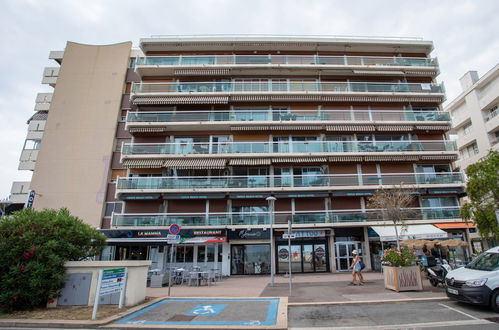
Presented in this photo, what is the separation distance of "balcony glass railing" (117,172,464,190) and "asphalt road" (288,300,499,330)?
1413 centimetres

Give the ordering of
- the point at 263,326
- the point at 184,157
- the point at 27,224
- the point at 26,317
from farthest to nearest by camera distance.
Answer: the point at 184,157 → the point at 27,224 → the point at 26,317 → the point at 263,326

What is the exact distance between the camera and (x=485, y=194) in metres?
13.6

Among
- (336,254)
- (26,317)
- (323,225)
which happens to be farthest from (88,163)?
(336,254)

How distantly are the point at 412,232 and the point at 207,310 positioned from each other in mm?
16399

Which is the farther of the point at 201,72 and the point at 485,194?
the point at 201,72

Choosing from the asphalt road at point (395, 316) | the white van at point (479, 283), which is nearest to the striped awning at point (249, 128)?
the asphalt road at point (395, 316)

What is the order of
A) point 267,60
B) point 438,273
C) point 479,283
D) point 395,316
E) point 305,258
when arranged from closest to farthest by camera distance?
point 395,316 → point 479,283 → point 438,273 → point 305,258 → point 267,60

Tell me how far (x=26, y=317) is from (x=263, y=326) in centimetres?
698

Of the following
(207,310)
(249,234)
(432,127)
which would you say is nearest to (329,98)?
(432,127)

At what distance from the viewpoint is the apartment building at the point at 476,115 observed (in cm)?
2848

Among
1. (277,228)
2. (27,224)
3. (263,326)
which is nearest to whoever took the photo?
(263,326)

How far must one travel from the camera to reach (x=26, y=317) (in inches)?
317

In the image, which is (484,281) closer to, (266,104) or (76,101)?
(266,104)

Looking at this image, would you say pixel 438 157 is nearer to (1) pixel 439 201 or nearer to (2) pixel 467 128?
(1) pixel 439 201
